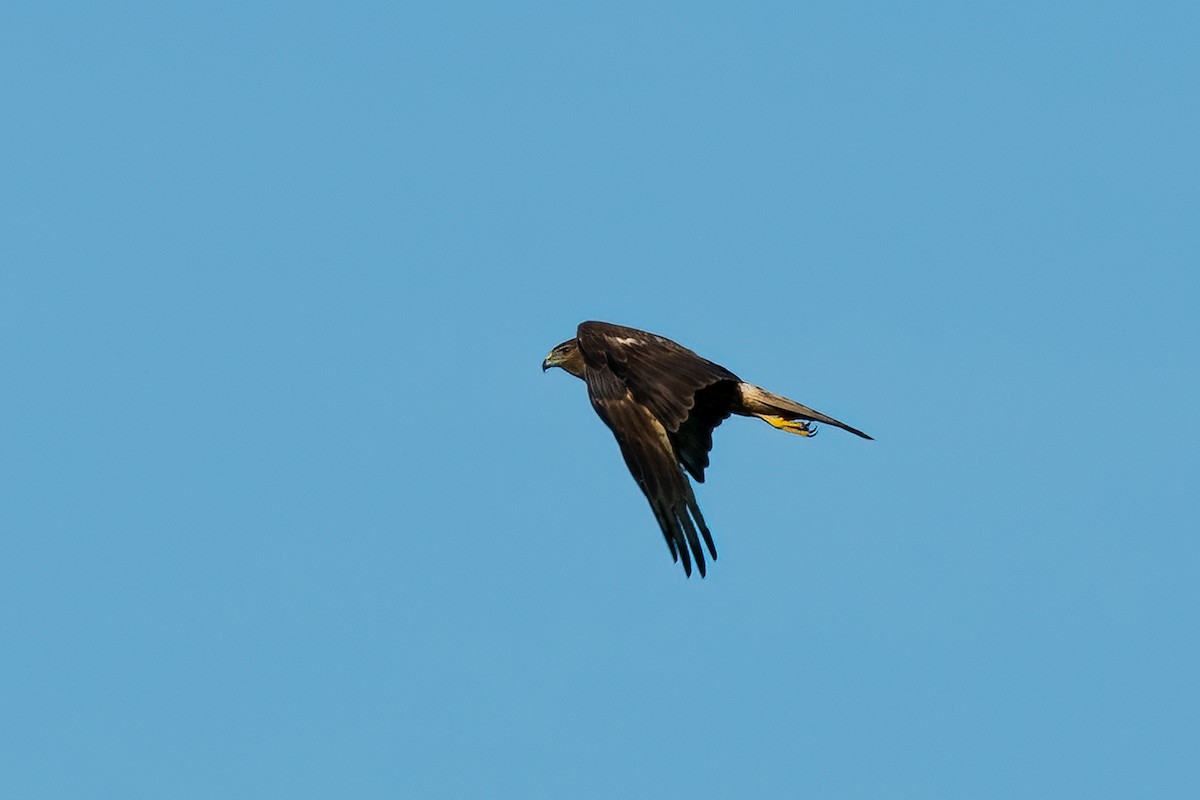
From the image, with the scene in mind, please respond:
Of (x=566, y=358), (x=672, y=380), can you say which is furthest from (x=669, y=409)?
(x=566, y=358)

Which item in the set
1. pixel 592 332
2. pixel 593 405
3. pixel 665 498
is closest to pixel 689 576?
pixel 665 498

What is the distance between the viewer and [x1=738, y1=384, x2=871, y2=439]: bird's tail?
2014cm

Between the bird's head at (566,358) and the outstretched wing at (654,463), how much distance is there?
3178 mm

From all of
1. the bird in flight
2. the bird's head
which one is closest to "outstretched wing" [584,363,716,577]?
the bird in flight

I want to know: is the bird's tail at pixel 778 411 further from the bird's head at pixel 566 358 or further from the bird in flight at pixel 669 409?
the bird's head at pixel 566 358

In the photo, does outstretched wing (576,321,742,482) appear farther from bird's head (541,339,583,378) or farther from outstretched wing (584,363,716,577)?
bird's head (541,339,583,378)

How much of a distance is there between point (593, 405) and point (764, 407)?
224 centimetres

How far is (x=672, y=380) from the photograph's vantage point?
740 inches

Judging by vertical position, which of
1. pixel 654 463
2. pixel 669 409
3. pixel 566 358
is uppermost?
pixel 566 358

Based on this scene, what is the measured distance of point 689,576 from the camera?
16781mm

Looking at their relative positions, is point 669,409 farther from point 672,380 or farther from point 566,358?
point 566,358

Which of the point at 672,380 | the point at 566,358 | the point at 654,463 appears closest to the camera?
the point at 654,463

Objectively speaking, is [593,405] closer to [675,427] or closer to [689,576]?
[675,427]

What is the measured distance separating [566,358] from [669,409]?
402 cm
